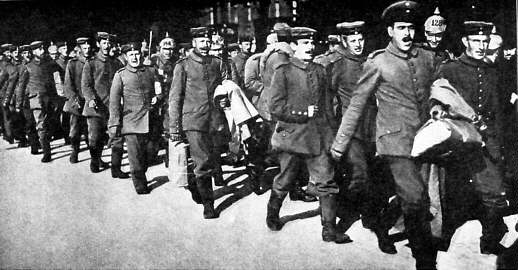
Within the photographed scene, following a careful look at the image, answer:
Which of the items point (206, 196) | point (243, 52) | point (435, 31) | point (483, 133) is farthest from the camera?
point (243, 52)

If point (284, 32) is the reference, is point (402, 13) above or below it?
above

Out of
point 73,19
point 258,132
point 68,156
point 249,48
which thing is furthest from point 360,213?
point 68,156

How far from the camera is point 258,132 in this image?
4.90 m

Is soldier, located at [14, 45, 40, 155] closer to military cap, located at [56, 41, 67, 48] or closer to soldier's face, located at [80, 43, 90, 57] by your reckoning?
military cap, located at [56, 41, 67, 48]

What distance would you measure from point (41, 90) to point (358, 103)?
3.82 meters

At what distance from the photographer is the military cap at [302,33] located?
12.6 ft

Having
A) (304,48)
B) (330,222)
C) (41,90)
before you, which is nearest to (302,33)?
(304,48)

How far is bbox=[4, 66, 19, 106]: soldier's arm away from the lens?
16.1 feet

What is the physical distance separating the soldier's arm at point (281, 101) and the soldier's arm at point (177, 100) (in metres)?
0.93

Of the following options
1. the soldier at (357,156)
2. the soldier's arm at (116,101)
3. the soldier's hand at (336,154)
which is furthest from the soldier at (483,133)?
the soldier's arm at (116,101)

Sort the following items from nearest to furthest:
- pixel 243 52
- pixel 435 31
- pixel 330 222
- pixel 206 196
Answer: pixel 330 222 → pixel 435 31 → pixel 206 196 → pixel 243 52

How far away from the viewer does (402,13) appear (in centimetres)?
361

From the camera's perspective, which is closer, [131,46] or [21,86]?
[131,46]

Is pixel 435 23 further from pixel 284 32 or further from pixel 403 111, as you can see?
pixel 284 32
